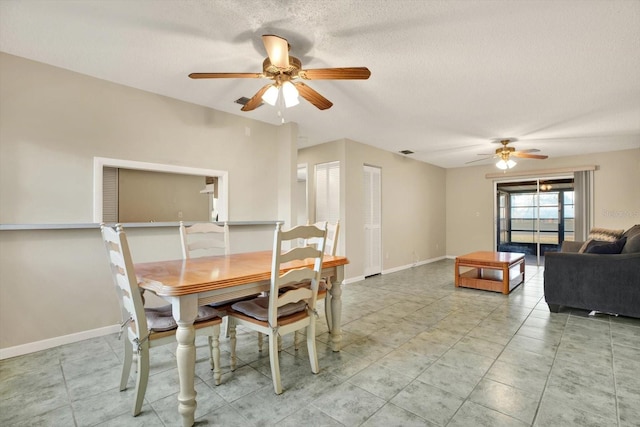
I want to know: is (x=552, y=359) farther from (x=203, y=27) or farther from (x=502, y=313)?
(x=203, y=27)

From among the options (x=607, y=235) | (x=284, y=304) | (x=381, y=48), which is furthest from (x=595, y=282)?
(x=284, y=304)

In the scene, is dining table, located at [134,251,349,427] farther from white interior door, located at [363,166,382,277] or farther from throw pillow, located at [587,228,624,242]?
throw pillow, located at [587,228,624,242]

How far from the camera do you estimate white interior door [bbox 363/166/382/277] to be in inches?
217

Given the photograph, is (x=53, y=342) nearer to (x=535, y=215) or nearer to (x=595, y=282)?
(x=595, y=282)

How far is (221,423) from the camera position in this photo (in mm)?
1600

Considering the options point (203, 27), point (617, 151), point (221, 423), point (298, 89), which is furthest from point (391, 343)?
point (617, 151)

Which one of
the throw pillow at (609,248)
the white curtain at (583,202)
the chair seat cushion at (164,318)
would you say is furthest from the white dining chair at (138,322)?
the white curtain at (583,202)

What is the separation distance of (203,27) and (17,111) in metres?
1.77

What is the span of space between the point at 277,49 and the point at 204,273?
4.83ft

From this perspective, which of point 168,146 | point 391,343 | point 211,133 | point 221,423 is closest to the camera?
point 221,423

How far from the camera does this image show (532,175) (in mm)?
6707

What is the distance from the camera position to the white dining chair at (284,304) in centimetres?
184

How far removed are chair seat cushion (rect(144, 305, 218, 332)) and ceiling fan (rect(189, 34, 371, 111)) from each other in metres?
1.62

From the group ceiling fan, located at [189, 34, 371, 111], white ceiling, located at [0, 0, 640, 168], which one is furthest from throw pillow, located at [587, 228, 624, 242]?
ceiling fan, located at [189, 34, 371, 111]
